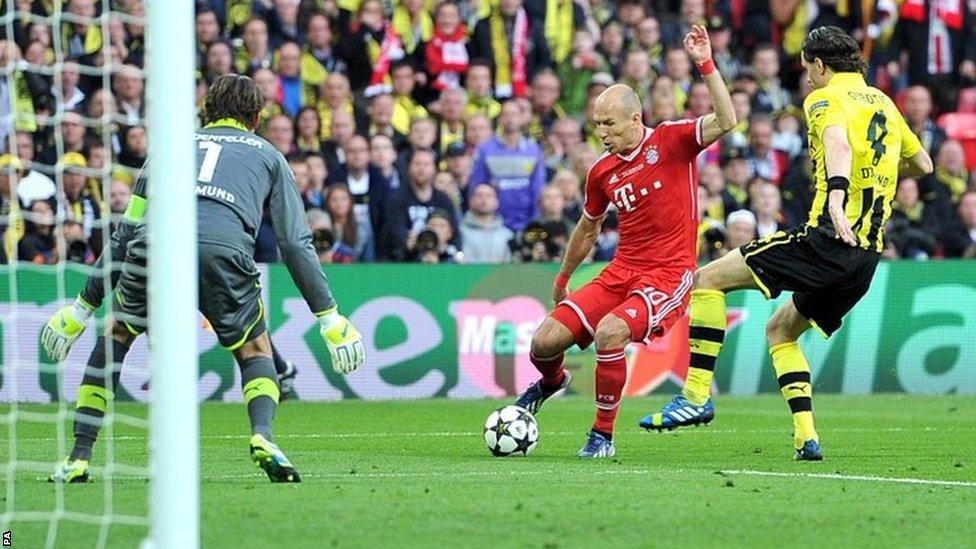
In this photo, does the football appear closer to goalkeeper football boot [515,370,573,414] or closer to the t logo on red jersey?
goalkeeper football boot [515,370,573,414]

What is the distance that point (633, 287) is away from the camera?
1053 centimetres

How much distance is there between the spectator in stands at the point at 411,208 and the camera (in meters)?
17.7

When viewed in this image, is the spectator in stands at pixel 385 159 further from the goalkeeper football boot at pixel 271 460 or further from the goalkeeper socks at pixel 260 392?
the goalkeeper football boot at pixel 271 460

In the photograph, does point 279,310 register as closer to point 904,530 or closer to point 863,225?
point 863,225

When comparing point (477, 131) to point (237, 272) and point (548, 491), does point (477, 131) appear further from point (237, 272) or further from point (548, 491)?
point (548, 491)

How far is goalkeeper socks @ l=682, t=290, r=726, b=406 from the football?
95 centimetres

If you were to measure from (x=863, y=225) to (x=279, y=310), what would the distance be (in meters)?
7.72

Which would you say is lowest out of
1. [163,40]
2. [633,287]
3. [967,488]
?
[967,488]

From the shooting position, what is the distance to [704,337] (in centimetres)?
1052

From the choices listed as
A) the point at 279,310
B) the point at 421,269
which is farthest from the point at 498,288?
the point at 279,310

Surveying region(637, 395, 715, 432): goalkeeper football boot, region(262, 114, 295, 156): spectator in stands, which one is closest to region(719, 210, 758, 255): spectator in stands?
region(262, 114, 295, 156): spectator in stands

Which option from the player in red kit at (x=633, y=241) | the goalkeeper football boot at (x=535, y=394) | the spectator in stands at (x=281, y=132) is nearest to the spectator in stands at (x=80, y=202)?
the spectator in stands at (x=281, y=132)

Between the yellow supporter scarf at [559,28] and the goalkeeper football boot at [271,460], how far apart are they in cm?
1255

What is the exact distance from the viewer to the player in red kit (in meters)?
10.4
